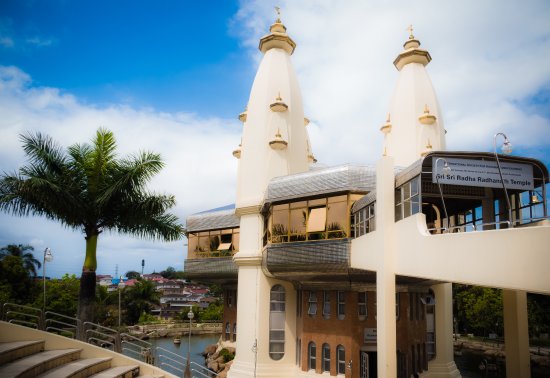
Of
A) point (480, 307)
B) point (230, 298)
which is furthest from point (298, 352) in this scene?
point (480, 307)

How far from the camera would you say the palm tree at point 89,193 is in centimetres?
1515

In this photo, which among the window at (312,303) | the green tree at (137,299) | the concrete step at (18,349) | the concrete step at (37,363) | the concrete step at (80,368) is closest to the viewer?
the concrete step at (37,363)

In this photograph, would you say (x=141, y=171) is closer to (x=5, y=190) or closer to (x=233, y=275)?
(x=5, y=190)

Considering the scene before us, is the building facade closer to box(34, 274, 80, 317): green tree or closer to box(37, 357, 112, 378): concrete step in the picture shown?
box(37, 357, 112, 378): concrete step

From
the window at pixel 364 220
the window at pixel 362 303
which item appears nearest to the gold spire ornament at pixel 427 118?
the window at pixel 364 220

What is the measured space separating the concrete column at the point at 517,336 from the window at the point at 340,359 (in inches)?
286

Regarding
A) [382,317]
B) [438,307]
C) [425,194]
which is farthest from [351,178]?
[438,307]

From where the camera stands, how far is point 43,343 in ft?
38.5

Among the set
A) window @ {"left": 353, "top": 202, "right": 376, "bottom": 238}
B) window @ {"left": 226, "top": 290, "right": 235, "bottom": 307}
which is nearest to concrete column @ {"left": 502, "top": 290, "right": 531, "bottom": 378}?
window @ {"left": 353, "top": 202, "right": 376, "bottom": 238}

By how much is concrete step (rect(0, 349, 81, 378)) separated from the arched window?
12508mm

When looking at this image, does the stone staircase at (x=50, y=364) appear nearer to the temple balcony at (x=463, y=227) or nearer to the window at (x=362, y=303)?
the temple balcony at (x=463, y=227)

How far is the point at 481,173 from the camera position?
1238 centimetres

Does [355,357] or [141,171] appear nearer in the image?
[141,171]

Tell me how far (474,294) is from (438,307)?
1086 inches
